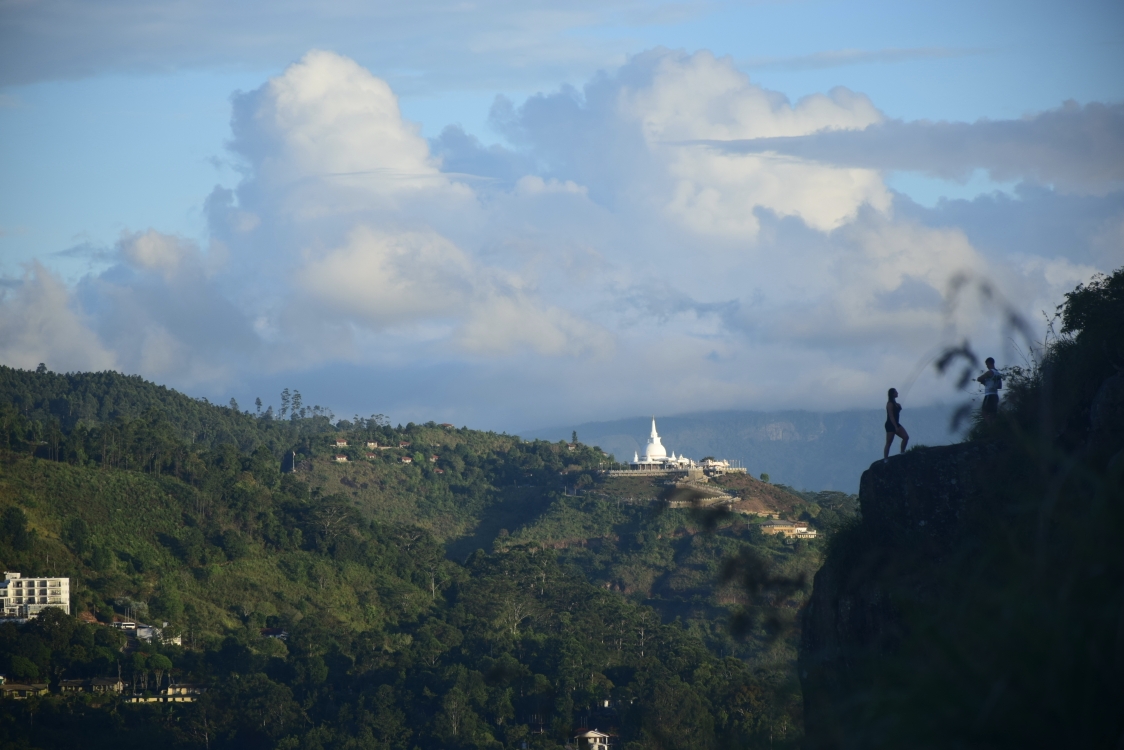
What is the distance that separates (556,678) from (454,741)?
22.1 ft

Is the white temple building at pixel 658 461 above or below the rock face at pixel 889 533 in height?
above

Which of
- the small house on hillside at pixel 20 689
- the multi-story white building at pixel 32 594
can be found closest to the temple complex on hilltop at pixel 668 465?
the multi-story white building at pixel 32 594

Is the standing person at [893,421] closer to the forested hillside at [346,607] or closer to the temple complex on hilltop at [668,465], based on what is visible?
the forested hillside at [346,607]

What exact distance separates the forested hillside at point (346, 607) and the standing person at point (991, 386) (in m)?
2.69

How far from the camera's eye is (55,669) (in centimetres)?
5409

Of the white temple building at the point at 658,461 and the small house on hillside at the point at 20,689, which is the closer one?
the small house on hillside at the point at 20,689

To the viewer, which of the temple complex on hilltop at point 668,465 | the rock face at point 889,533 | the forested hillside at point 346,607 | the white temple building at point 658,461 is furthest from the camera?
the white temple building at point 658,461

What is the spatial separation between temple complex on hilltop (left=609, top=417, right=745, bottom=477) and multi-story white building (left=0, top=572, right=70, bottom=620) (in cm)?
6099

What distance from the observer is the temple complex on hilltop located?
372 ft

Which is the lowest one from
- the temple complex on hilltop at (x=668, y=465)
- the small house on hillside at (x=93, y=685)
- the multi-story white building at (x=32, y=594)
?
the small house on hillside at (x=93, y=685)

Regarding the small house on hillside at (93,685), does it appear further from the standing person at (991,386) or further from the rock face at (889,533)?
the standing person at (991,386)

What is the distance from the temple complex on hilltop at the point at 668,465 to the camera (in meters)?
113

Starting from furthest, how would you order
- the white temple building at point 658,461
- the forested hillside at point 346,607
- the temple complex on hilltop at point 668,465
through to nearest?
the white temple building at point 658,461
the temple complex on hilltop at point 668,465
the forested hillside at point 346,607

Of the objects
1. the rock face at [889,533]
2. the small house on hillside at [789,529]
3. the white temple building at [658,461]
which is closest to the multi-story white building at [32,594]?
the rock face at [889,533]
